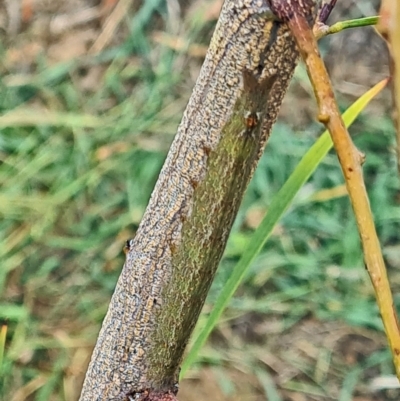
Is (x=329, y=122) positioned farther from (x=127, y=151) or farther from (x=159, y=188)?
(x=127, y=151)

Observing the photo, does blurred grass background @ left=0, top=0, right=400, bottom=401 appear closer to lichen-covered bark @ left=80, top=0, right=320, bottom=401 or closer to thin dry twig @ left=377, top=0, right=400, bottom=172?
lichen-covered bark @ left=80, top=0, right=320, bottom=401

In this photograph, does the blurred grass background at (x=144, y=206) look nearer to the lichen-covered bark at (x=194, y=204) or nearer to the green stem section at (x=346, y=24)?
the lichen-covered bark at (x=194, y=204)

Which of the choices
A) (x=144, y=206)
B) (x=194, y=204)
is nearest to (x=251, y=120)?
(x=194, y=204)

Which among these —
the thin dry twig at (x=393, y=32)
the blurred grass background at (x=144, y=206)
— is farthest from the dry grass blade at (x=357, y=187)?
the blurred grass background at (x=144, y=206)

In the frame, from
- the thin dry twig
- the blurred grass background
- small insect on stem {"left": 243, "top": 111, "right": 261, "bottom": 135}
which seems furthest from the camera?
the blurred grass background

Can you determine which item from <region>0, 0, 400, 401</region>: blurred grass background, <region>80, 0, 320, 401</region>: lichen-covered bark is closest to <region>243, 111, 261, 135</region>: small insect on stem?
<region>80, 0, 320, 401</region>: lichen-covered bark

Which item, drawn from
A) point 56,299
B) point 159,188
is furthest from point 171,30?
point 159,188

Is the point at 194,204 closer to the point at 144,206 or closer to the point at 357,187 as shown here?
the point at 357,187
